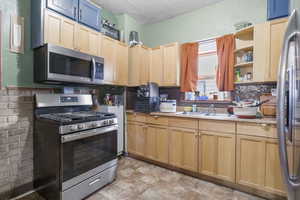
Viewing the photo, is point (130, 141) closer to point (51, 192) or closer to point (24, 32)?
point (51, 192)

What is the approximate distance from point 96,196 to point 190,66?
257cm

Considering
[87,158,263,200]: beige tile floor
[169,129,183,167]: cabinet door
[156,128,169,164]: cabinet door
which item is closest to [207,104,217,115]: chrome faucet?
[169,129,183,167]: cabinet door

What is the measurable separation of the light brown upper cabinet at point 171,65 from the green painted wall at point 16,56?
2.13 metres

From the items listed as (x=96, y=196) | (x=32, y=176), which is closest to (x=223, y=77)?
(x=96, y=196)

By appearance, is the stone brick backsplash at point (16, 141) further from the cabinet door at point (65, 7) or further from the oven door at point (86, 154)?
the cabinet door at point (65, 7)

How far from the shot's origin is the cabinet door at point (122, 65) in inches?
117

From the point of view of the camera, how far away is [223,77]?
261 centimetres

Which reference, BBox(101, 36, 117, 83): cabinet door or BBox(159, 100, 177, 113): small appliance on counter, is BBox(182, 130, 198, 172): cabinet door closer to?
BBox(159, 100, 177, 113): small appliance on counter

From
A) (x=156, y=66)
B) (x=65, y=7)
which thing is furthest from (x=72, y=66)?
(x=156, y=66)

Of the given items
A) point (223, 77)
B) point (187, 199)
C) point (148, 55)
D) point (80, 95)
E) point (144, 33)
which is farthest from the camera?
point (144, 33)

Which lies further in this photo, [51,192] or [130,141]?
[130,141]

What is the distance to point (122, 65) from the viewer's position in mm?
3064

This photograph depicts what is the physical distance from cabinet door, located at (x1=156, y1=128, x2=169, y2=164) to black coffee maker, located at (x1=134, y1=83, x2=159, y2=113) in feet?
1.42

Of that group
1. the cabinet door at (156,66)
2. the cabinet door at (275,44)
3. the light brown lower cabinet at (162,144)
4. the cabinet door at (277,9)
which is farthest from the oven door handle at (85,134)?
the cabinet door at (277,9)
